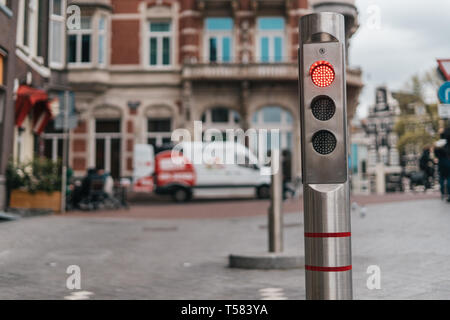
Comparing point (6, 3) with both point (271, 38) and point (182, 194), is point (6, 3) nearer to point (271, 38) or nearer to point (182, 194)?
point (182, 194)

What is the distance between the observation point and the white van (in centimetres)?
1973

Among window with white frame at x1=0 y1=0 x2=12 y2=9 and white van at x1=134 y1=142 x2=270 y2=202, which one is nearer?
window with white frame at x1=0 y1=0 x2=12 y2=9

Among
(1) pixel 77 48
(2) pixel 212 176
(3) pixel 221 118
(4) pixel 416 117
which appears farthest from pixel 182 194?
(4) pixel 416 117

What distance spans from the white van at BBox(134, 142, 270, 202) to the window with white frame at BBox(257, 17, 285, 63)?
17.9 feet

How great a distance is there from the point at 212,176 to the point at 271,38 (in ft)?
24.1

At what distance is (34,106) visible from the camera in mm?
3180

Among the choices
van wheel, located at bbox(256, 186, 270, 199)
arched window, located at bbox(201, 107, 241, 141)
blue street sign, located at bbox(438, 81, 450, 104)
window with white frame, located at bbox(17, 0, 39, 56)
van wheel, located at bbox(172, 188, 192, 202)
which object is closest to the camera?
blue street sign, located at bbox(438, 81, 450, 104)

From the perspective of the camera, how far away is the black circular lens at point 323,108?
2.29m

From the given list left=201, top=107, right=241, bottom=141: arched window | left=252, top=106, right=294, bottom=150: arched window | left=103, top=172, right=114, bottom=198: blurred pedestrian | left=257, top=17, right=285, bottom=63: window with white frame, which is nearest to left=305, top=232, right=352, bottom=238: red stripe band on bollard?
left=103, top=172, right=114, bottom=198: blurred pedestrian

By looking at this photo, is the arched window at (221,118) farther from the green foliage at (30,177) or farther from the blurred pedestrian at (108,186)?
the green foliage at (30,177)

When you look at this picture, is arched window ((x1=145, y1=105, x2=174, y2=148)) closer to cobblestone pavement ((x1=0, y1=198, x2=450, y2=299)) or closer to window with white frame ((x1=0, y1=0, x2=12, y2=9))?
cobblestone pavement ((x1=0, y1=198, x2=450, y2=299))
